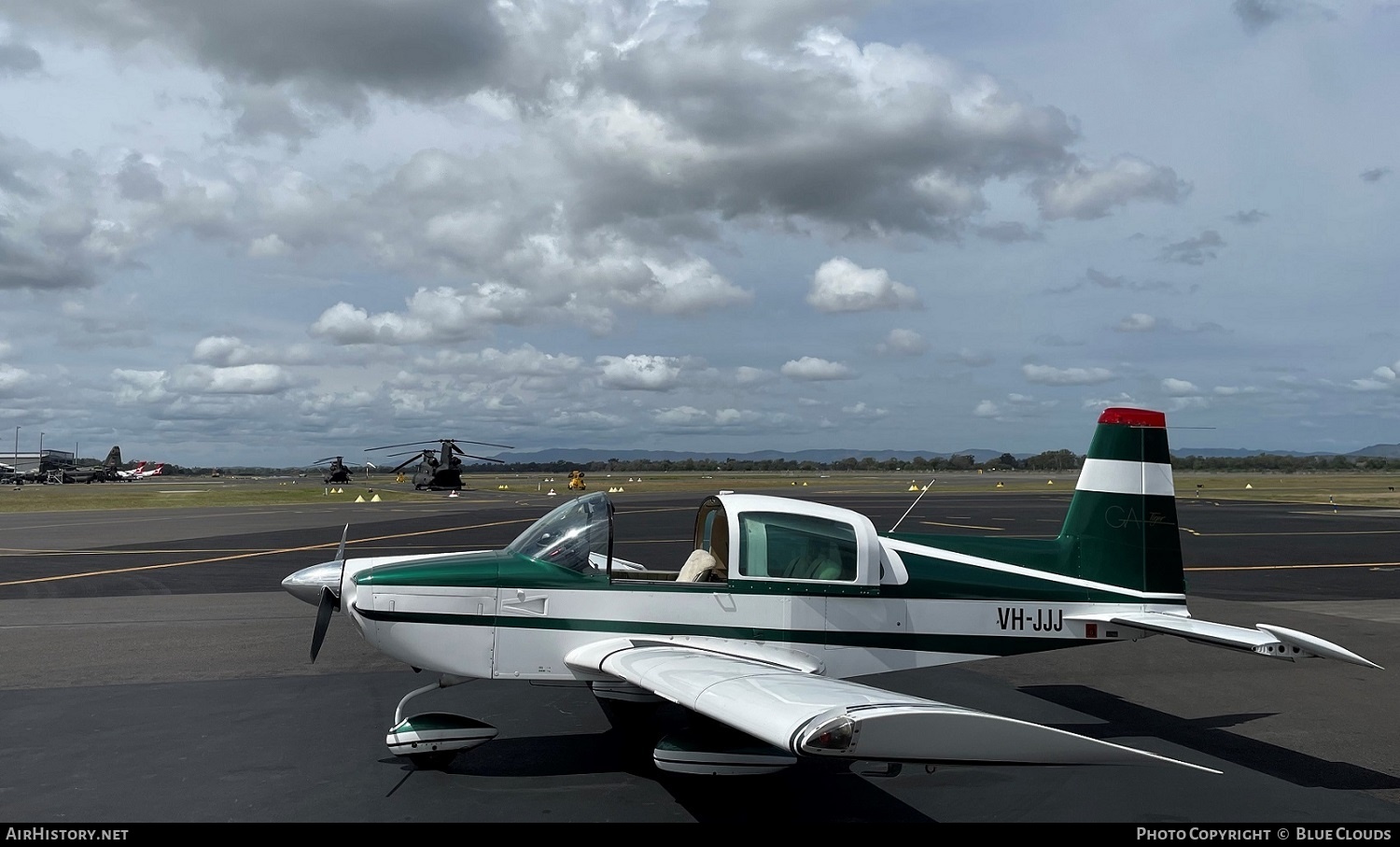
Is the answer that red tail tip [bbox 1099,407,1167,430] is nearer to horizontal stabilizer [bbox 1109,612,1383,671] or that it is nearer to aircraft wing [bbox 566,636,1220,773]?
horizontal stabilizer [bbox 1109,612,1383,671]

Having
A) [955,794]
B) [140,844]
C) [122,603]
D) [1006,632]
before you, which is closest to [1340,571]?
[1006,632]

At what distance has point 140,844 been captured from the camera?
4645mm

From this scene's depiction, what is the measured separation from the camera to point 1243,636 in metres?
6.06

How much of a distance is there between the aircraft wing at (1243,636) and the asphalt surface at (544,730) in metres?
0.88

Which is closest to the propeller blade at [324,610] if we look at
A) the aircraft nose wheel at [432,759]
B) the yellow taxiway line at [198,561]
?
the aircraft nose wheel at [432,759]

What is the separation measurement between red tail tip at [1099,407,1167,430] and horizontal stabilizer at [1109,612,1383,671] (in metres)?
1.70

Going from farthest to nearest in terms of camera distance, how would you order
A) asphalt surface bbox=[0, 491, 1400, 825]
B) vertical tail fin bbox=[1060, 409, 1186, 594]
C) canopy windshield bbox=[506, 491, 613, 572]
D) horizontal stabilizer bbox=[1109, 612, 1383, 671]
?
vertical tail fin bbox=[1060, 409, 1186, 594] → canopy windshield bbox=[506, 491, 613, 572] → horizontal stabilizer bbox=[1109, 612, 1383, 671] → asphalt surface bbox=[0, 491, 1400, 825]

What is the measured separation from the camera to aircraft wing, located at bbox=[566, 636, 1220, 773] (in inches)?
152

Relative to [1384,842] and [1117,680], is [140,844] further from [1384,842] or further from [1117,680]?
[1117,680]

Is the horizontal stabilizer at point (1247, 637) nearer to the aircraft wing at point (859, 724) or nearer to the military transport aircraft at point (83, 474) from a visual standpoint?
the aircraft wing at point (859, 724)

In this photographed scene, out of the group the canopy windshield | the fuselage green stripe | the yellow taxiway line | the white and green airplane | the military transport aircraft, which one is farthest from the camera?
the military transport aircraft

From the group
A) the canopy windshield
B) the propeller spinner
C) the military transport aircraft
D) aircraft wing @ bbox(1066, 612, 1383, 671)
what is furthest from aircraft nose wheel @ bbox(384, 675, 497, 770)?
the military transport aircraft

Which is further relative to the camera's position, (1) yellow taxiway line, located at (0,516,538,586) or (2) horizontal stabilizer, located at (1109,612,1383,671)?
(1) yellow taxiway line, located at (0,516,538,586)

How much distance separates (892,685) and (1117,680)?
236 centimetres
